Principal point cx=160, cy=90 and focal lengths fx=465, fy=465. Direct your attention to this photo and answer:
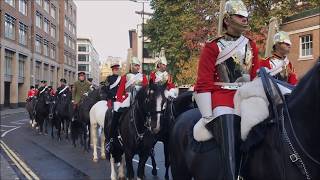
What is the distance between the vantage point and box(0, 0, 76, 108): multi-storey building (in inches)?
2160

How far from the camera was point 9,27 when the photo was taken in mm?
56219

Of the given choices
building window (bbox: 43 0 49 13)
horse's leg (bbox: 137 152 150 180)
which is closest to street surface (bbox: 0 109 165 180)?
horse's leg (bbox: 137 152 150 180)

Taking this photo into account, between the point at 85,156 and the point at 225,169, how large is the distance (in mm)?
10755

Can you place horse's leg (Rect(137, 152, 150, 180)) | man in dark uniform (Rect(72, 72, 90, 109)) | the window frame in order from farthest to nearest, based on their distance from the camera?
the window frame, man in dark uniform (Rect(72, 72, 90, 109)), horse's leg (Rect(137, 152, 150, 180))

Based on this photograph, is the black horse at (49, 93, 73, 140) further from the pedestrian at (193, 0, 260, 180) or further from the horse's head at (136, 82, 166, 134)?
the pedestrian at (193, 0, 260, 180)

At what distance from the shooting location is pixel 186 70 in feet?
108

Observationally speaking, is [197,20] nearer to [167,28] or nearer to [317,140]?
[167,28]

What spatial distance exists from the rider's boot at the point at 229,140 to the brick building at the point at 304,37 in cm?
3037

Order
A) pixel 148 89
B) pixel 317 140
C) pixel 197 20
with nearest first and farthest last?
pixel 317 140
pixel 148 89
pixel 197 20

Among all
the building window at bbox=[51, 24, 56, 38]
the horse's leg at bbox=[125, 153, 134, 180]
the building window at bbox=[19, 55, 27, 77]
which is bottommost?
the horse's leg at bbox=[125, 153, 134, 180]

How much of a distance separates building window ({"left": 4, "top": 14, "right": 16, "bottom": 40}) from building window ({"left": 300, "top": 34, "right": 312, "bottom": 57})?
114 feet

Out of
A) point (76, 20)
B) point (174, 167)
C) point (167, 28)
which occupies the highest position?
point (76, 20)

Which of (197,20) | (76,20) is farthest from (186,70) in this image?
(76,20)

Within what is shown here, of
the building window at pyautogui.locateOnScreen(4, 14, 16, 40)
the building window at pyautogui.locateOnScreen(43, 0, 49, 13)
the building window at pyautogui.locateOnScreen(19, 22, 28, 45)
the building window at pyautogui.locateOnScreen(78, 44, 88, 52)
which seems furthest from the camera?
the building window at pyautogui.locateOnScreen(78, 44, 88, 52)
